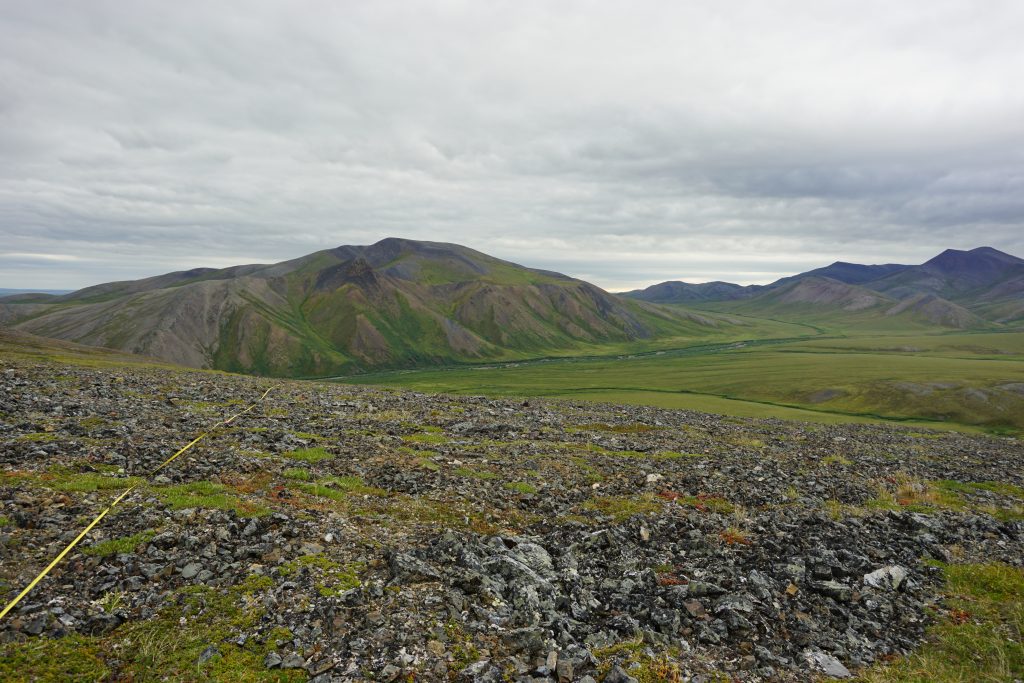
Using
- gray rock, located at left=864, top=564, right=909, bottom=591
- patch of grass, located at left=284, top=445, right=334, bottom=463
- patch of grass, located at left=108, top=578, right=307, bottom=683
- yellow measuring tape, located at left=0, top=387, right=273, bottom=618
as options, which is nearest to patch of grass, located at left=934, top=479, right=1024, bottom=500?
gray rock, located at left=864, top=564, right=909, bottom=591

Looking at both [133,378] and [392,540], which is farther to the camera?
[133,378]

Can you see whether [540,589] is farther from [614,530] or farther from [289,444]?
[289,444]

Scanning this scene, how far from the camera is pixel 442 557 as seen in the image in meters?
16.2

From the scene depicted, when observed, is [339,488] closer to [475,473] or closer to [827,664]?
[475,473]

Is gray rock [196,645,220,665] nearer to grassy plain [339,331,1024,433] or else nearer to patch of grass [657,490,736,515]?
patch of grass [657,490,736,515]

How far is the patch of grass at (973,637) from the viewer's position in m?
12.0

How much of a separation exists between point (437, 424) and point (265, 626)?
1176 inches

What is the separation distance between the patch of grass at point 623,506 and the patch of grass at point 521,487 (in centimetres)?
292

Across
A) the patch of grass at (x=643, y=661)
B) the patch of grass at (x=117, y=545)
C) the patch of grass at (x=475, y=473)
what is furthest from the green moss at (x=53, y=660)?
the patch of grass at (x=475, y=473)

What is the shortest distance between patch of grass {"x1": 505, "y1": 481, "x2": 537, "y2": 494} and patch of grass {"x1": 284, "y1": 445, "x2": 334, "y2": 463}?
1004cm

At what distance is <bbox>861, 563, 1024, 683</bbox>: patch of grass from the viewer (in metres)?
12.0

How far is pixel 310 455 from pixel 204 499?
8.70 metres

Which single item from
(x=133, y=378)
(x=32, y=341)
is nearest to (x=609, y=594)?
(x=133, y=378)

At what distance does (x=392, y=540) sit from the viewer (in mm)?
17516
